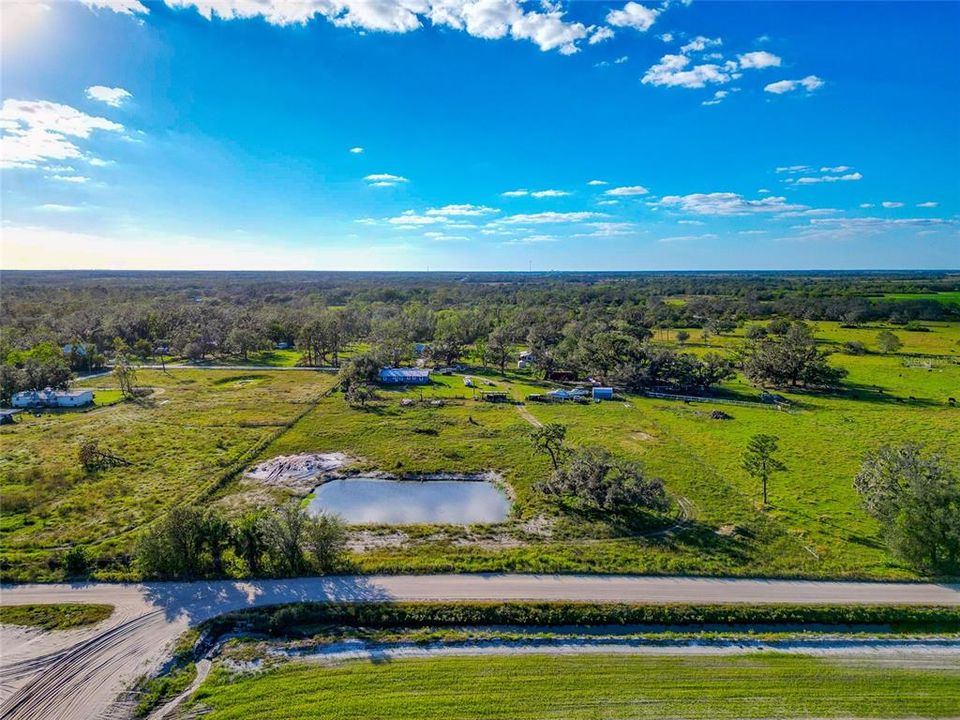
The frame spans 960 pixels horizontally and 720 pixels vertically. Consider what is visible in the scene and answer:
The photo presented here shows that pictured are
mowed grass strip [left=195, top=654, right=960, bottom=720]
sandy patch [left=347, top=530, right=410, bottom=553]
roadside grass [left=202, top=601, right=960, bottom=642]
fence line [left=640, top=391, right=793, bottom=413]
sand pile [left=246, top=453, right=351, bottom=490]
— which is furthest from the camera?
fence line [left=640, top=391, right=793, bottom=413]

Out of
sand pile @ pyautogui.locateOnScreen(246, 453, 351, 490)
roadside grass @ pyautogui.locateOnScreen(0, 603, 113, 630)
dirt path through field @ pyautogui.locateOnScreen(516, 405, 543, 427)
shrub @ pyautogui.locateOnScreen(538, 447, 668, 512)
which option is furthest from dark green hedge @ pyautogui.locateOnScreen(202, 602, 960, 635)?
dirt path through field @ pyautogui.locateOnScreen(516, 405, 543, 427)

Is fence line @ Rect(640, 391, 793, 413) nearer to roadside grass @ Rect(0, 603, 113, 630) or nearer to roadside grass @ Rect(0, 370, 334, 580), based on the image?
roadside grass @ Rect(0, 370, 334, 580)

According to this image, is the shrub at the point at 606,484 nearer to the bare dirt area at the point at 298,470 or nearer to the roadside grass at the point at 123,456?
the bare dirt area at the point at 298,470

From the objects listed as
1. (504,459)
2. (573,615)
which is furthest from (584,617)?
(504,459)

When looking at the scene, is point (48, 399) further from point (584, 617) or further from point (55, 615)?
point (584, 617)

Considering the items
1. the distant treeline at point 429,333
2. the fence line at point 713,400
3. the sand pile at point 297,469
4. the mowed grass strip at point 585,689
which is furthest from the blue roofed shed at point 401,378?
the mowed grass strip at point 585,689

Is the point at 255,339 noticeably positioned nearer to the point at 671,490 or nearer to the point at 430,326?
the point at 430,326
